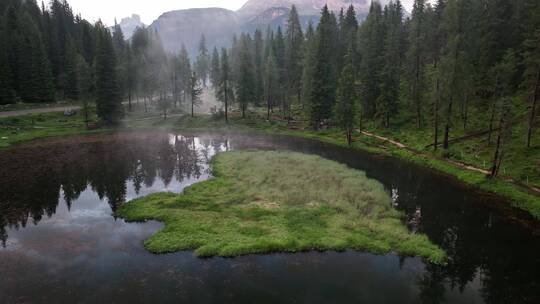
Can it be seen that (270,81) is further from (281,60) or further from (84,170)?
(84,170)

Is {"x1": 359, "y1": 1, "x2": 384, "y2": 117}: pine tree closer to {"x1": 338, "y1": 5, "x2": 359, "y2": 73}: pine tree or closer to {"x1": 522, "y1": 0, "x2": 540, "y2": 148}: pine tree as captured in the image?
{"x1": 338, "y1": 5, "x2": 359, "y2": 73}: pine tree

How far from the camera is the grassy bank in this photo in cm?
3222

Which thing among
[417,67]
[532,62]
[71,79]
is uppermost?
[417,67]

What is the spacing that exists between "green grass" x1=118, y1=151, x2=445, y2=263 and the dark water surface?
1.04 meters

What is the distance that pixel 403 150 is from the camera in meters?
51.8

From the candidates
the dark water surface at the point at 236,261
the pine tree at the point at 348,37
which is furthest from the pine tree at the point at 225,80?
the dark water surface at the point at 236,261

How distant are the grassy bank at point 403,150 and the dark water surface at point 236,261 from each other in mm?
1924

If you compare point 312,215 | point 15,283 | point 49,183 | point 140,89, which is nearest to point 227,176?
point 312,215

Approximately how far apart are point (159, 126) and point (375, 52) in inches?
1987

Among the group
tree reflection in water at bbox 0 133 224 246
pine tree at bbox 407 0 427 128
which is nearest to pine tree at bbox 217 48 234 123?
tree reflection in water at bbox 0 133 224 246

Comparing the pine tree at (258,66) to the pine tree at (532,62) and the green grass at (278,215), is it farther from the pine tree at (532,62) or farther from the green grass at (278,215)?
the pine tree at (532,62)

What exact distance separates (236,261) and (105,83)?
6547 centimetres

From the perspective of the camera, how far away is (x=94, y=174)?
41.4m

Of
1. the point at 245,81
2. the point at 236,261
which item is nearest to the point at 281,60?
the point at 245,81
